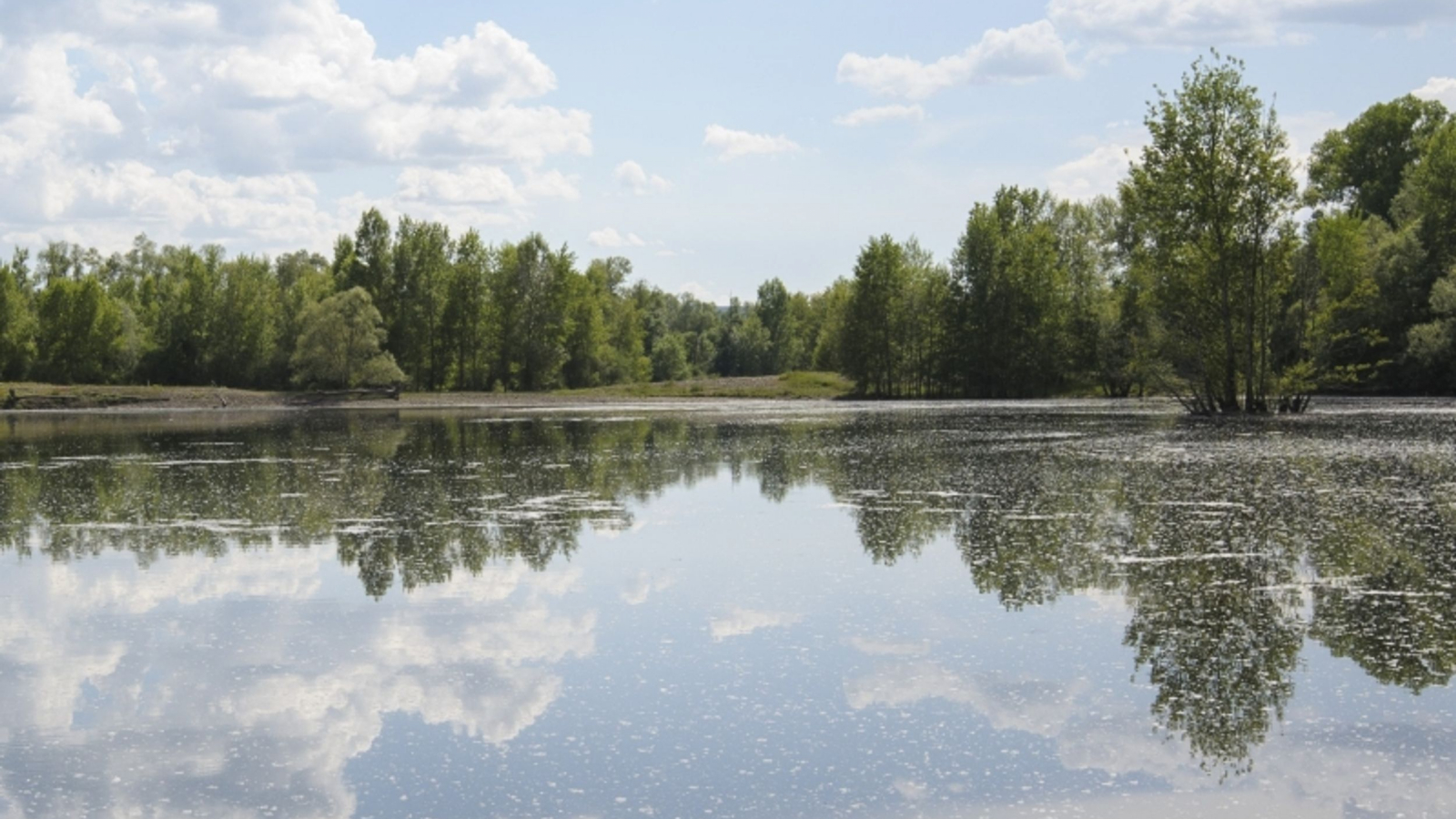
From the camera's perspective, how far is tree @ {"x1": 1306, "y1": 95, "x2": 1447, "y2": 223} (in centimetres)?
9000

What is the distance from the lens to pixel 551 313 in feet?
328

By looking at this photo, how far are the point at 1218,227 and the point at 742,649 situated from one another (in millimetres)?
40965

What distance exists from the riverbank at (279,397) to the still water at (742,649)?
6091cm

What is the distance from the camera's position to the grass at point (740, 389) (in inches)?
3777

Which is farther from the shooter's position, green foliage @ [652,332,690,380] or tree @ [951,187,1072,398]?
green foliage @ [652,332,690,380]

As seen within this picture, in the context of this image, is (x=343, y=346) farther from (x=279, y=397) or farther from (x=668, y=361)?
(x=668, y=361)

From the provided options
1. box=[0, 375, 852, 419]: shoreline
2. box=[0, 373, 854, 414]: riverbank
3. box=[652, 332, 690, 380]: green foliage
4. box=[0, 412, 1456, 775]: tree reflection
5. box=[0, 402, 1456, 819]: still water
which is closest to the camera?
box=[0, 402, 1456, 819]: still water

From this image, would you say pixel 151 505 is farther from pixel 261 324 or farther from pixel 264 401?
pixel 261 324

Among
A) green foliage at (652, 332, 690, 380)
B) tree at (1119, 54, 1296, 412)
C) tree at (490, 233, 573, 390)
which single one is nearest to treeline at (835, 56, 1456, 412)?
tree at (1119, 54, 1296, 412)

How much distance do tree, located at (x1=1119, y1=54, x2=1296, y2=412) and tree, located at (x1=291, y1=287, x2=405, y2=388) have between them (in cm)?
5329

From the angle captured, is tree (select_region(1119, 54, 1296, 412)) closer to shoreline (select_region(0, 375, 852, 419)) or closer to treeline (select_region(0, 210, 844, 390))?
shoreline (select_region(0, 375, 852, 419))

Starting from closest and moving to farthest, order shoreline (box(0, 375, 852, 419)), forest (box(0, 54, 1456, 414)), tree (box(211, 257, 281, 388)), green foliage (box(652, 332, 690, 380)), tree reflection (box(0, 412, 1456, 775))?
tree reflection (box(0, 412, 1456, 775)), forest (box(0, 54, 1456, 414)), shoreline (box(0, 375, 852, 419)), tree (box(211, 257, 281, 388)), green foliage (box(652, 332, 690, 380))

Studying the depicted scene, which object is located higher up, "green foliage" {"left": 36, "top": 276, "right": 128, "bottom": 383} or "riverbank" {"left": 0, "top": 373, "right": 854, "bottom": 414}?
"green foliage" {"left": 36, "top": 276, "right": 128, "bottom": 383}

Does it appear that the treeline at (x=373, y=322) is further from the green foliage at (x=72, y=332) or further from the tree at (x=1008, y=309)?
the tree at (x=1008, y=309)
